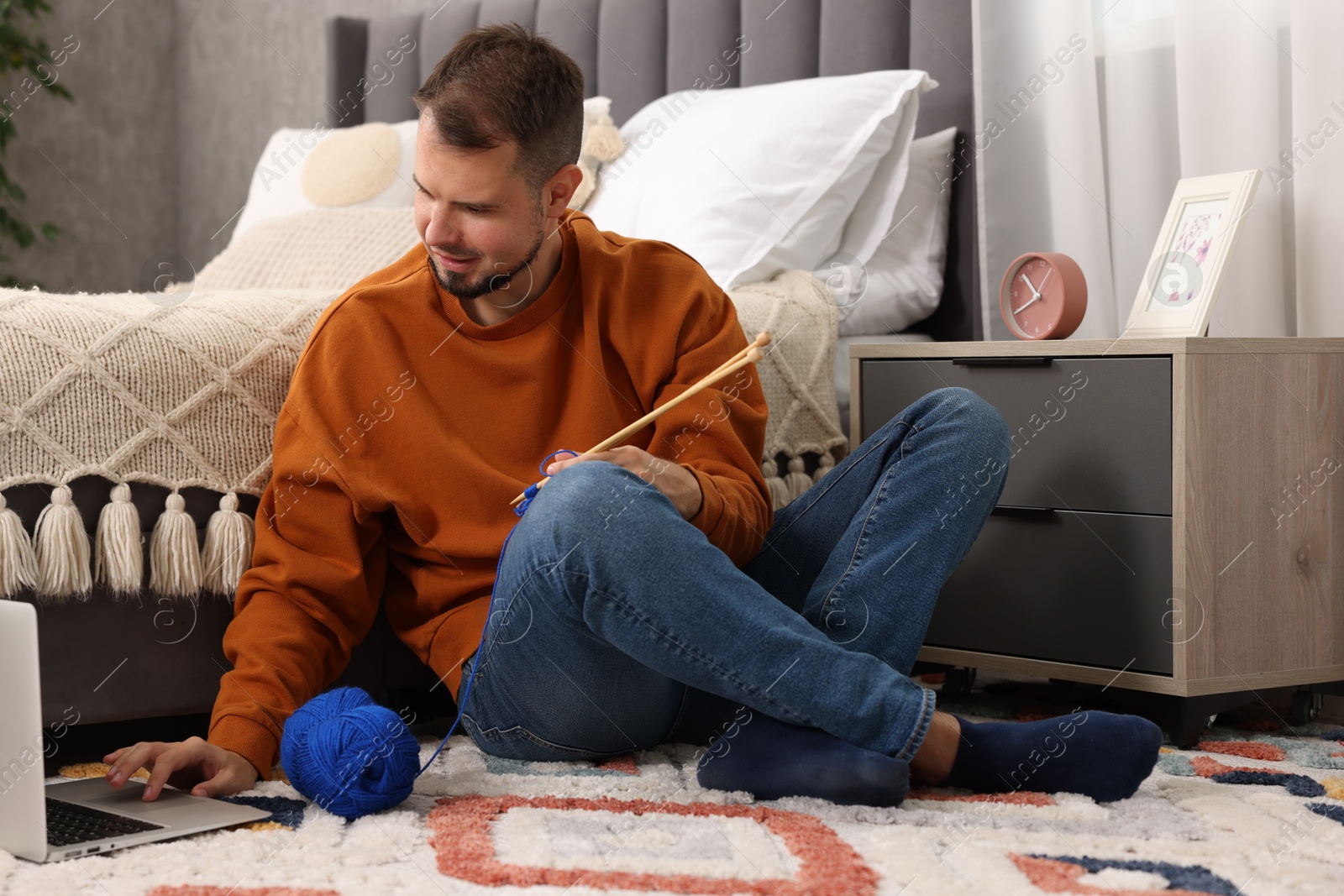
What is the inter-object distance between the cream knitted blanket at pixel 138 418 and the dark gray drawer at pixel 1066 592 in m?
0.78

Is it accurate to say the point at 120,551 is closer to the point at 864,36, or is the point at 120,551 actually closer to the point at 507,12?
the point at 864,36

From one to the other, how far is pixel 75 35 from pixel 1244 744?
3.24 meters

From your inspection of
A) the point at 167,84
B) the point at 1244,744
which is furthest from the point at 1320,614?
the point at 167,84

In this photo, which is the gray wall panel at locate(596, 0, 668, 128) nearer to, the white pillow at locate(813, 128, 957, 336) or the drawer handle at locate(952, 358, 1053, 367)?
the white pillow at locate(813, 128, 957, 336)

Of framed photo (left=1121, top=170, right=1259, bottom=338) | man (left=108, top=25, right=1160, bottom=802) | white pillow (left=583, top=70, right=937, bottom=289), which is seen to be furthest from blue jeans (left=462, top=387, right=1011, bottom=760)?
white pillow (left=583, top=70, right=937, bottom=289)

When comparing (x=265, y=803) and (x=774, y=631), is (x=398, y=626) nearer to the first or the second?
(x=265, y=803)

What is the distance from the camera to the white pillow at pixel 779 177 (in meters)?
1.76

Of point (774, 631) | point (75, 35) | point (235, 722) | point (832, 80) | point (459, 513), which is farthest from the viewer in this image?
point (75, 35)

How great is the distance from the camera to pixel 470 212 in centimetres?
111

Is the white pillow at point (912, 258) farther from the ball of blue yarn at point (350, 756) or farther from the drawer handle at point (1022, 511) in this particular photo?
the ball of blue yarn at point (350, 756)

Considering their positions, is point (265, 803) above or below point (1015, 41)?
below

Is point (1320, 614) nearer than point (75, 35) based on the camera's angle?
Yes

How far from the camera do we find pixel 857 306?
1766 millimetres

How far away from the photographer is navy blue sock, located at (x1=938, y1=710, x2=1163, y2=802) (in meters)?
1.00
